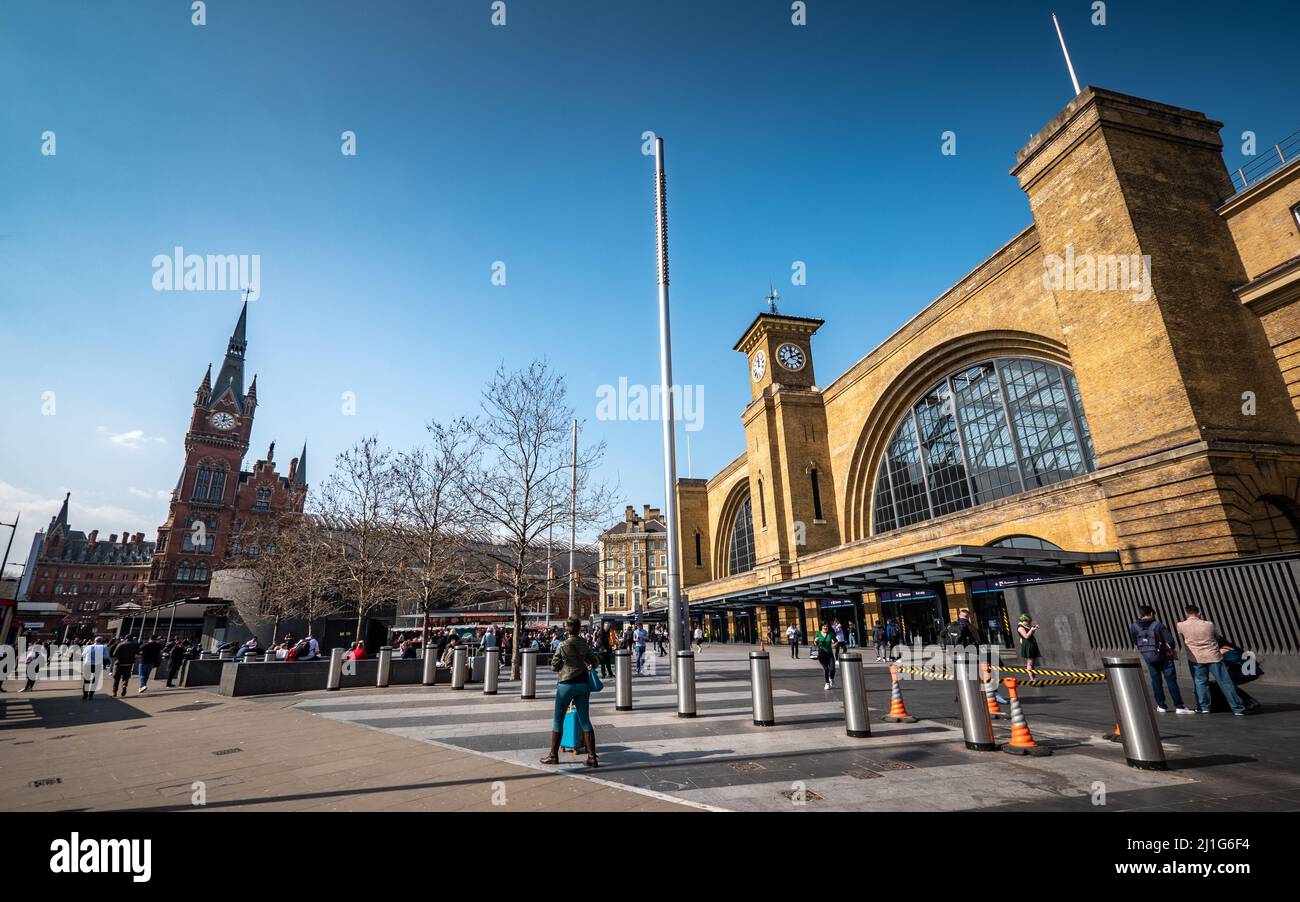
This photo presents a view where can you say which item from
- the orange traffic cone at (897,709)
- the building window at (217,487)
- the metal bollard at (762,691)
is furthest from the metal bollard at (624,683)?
the building window at (217,487)

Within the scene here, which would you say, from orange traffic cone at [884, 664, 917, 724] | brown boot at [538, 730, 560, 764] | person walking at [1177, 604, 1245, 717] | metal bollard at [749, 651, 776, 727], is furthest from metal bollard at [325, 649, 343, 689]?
person walking at [1177, 604, 1245, 717]

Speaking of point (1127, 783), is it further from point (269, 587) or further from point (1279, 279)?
point (269, 587)

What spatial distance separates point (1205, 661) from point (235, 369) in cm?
10472

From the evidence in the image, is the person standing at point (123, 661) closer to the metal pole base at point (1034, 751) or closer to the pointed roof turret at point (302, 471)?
the metal pole base at point (1034, 751)

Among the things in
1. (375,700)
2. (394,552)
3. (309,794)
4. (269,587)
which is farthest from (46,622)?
(309,794)

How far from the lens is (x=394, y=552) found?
952 inches

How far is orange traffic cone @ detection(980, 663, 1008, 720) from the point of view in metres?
6.90

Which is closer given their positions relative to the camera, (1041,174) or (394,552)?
(1041,174)

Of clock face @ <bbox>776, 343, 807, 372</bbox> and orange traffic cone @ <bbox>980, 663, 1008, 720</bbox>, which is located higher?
clock face @ <bbox>776, 343, 807, 372</bbox>

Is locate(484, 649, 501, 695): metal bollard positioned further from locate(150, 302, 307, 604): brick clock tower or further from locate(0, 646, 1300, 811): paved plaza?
locate(150, 302, 307, 604): brick clock tower

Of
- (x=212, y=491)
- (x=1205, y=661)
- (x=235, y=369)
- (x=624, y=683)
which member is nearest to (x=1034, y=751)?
(x=1205, y=661)

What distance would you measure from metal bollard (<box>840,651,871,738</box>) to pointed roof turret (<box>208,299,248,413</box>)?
96.1m

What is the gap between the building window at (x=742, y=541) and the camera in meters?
45.2
